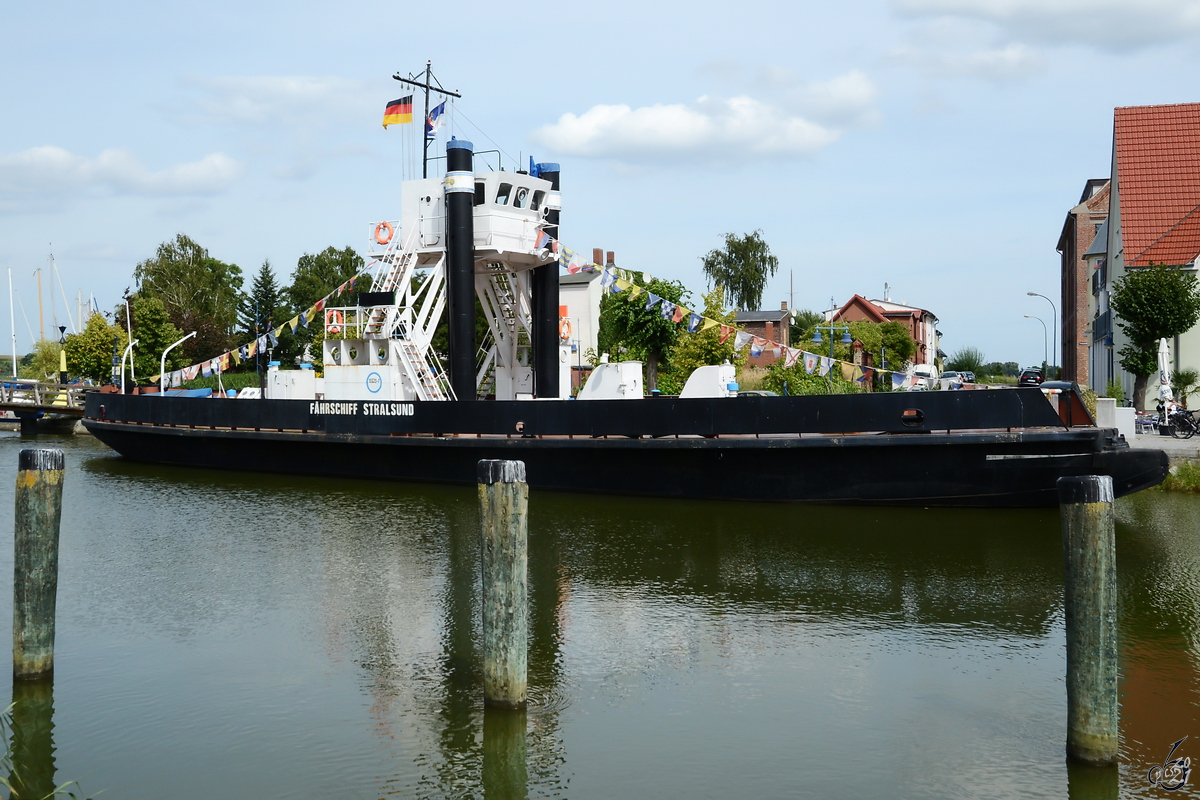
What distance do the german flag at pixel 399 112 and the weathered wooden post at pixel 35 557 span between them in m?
14.2

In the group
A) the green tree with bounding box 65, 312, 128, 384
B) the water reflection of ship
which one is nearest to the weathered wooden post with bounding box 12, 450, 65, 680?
the water reflection of ship

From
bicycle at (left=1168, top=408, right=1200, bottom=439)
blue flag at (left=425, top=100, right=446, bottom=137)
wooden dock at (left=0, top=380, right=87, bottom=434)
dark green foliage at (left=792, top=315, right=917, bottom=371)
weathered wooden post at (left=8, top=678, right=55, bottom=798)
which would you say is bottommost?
weathered wooden post at (left=8, top=678, right=55, bottom=798)

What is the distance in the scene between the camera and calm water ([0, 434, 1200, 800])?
242 inches

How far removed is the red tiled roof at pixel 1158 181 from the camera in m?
27.5

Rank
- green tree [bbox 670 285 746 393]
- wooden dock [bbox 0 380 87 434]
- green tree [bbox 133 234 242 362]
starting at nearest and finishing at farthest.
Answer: green tree [bbox 670 285 746 393] → wooden dock [bbox 0 380 87 434] → green tree [bbox 133 234 242 362]

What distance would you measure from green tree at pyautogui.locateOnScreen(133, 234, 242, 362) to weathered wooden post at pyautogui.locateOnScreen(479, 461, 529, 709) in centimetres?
4965

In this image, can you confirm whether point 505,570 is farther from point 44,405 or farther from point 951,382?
point 44,405

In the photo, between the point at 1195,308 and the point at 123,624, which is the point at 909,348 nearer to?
the point at 1195,308

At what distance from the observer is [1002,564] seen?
11.4 meters

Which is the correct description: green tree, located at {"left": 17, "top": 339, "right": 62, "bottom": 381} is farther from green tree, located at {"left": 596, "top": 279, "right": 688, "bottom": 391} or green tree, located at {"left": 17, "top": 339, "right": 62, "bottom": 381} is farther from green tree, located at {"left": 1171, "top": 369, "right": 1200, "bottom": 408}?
green tree, located at {"left": 1171, "top": 369, "right": 1200, "bottom": 408}

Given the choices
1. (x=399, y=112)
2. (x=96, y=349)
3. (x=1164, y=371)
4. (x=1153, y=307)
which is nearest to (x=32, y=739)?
(x=399, y=112)

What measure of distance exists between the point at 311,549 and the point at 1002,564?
8.33 m

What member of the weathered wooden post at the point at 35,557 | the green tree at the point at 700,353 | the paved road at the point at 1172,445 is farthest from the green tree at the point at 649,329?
the weathered wooden post at the point at 35,557

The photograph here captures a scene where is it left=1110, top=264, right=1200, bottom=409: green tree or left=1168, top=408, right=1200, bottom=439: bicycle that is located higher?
left=1110, top=264, right=1200, bottom=409: green tree
